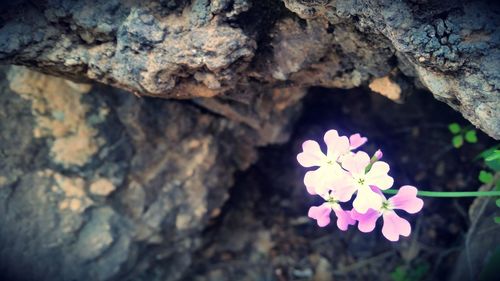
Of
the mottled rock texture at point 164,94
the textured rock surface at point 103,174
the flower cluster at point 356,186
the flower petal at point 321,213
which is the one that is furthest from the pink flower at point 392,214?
the textured rock surface at point 103,174

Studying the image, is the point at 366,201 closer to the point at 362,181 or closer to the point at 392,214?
the point at 362,181

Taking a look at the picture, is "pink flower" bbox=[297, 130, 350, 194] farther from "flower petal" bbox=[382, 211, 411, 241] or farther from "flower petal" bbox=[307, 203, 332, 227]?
"flower petal" bbox=[382, 211, 411, 241]

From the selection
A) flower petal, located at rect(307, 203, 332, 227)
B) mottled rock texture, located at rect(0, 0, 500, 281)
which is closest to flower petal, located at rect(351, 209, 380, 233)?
flower petal, located at rect(307, 203, 332, 227)

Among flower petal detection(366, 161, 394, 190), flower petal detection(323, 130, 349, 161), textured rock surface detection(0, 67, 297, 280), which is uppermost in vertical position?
flower petal detection(323, 130, 349, 161)

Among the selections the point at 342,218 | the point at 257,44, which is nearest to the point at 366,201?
the point at 342,218

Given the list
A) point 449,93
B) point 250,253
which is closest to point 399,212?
point 250,253

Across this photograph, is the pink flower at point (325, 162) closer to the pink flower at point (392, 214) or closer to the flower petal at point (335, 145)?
the flower petal at point (335, 145)
